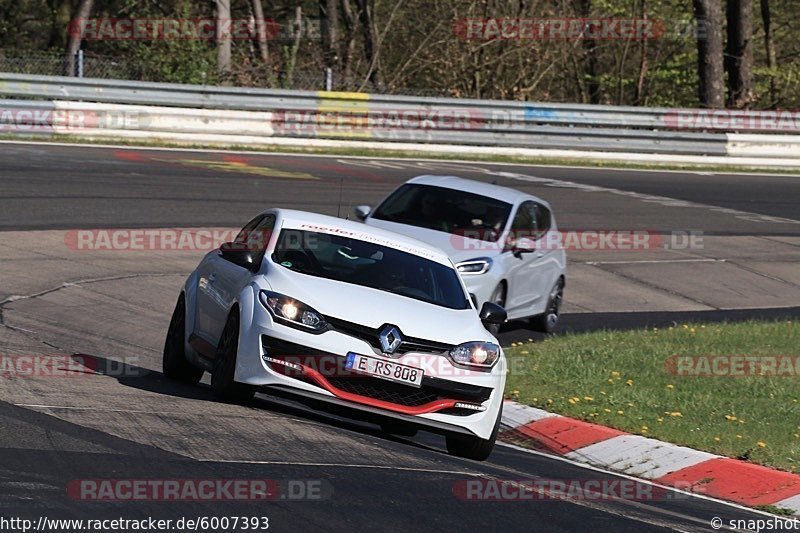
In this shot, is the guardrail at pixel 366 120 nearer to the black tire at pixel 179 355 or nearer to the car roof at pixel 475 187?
the car roof at pixel 475 187

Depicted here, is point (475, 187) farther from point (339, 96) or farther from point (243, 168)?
point (339, 96)

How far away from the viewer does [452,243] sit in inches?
561

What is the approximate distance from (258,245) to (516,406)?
8.53ft

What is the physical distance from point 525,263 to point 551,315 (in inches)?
47.6

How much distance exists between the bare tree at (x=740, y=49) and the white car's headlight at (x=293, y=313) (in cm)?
3287

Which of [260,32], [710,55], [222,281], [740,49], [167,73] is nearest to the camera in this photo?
[222,281]

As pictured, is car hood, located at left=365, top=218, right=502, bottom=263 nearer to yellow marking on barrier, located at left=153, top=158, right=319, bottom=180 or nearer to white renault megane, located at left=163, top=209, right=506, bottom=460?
white renault megane, located at left=163, top=209, right=506, bottom=460

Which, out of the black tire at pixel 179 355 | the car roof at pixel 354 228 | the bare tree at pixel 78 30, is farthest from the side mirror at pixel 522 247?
the bare tree at pixel 78 30

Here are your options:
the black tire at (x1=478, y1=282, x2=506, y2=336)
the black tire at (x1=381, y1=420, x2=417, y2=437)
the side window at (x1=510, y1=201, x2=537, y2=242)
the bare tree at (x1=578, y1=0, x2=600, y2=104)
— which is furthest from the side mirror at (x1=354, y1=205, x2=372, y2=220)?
the bare tree at (x1=578, y1=0, x2=600, y2=104)

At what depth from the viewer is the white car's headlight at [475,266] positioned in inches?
538

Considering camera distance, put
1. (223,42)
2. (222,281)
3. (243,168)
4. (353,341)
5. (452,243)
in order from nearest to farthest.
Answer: (353,341) → (222,281) → (452,243) → (243,168) → (223,42)

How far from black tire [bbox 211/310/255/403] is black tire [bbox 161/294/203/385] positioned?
112cm

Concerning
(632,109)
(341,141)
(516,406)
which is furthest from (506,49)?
(516,406)

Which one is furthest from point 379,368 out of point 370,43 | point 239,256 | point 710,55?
point 710,55
